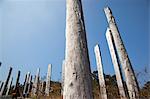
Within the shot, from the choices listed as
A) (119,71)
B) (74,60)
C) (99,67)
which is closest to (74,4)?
(74,60)

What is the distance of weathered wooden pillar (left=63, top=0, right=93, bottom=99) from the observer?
2.46 metres

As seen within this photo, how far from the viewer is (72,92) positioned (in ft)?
8.07

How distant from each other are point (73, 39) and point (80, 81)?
507 millimetres

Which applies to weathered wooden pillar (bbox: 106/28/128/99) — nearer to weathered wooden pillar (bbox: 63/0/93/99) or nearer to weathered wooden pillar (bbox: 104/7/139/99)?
weathered wooden pillar (bbox: 104/7/139/99)

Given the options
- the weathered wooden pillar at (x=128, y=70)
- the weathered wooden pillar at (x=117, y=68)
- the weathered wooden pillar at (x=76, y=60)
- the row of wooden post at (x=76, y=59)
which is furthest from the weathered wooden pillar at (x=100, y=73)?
the weathered wooden pillar at (x=76, y=60)

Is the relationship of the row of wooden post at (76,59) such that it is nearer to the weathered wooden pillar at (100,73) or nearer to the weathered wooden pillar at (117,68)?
the weathered wooden pillar at (117,68)

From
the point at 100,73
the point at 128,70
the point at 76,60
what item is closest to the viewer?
the point at 76,60

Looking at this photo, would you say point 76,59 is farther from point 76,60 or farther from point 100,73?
point 100,73

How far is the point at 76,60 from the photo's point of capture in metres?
2.57

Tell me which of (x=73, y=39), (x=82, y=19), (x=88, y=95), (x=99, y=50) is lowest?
(x=88, y=95)

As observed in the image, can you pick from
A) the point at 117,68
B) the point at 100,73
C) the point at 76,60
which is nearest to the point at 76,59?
the point at 76,60

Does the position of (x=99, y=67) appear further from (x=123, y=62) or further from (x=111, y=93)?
(x=123, y=62)

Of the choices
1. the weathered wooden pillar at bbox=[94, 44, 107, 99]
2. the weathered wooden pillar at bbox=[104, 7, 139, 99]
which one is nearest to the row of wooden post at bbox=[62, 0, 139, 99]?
the weathered wooden pillar at bbox=[104, 7, 139, 99]

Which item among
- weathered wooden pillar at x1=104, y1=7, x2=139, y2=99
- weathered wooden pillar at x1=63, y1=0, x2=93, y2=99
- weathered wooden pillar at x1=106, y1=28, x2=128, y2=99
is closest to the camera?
weathered wooden pillar at x1=63, y1=0, x2=93, y2=99
